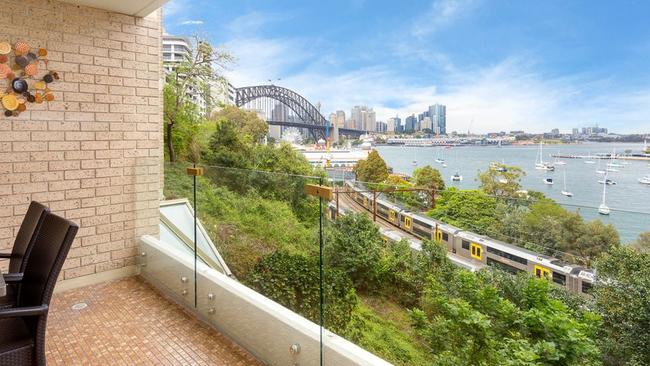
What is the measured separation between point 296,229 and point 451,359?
1.04 metres

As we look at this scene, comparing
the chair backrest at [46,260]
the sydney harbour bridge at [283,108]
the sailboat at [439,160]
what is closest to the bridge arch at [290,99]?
the sydney harbour bridge at [283,108]

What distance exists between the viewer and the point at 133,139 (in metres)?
3.52

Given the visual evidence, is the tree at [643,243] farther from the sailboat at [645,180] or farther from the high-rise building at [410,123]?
the high-rise building at [410,123]

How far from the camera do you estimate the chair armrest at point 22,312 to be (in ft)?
4.16

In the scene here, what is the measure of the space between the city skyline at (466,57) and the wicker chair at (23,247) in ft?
99.4

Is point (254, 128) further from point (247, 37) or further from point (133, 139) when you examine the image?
point (247, 37)

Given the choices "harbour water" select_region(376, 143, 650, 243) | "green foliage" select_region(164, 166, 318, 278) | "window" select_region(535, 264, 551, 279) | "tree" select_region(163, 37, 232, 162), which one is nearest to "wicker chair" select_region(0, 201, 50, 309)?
"green foliage" select_region(164, 166, 318, 278)

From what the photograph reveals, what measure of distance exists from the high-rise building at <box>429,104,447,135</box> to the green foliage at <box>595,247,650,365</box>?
1106 inches

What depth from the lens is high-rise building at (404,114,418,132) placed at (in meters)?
29.3

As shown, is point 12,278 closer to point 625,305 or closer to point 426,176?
point 625,305

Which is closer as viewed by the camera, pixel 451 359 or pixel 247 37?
pixel 451 359

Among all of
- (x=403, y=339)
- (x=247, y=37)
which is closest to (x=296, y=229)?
(x=403, y=339)

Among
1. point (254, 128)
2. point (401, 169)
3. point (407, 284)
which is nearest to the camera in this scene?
point (407, 284)

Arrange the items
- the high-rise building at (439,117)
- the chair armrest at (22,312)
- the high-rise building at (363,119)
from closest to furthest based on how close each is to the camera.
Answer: the chair armrest at (22,312), the high-rise building at (363,119), the high-rise building at (439,117)
